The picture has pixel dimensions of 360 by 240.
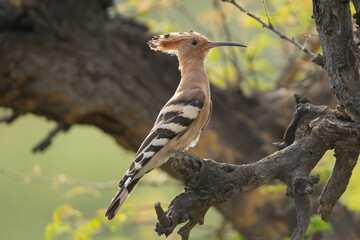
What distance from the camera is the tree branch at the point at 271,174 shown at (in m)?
1.22

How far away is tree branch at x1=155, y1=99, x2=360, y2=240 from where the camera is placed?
4.00 feet

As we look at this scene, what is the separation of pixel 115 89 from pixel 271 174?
1545mm

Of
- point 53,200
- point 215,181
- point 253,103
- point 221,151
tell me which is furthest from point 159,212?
point 53,200

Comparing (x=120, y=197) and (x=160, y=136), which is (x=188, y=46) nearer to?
(x=160, y=136)

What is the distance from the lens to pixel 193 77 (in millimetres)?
1999

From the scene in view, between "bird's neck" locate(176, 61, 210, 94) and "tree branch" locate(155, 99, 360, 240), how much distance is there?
0.60 meters

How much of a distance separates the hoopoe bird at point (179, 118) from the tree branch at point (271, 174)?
0.37 meters

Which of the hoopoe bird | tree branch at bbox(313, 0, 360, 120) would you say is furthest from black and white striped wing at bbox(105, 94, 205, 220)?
tree branch at bbox(313, 0, 360, 120)

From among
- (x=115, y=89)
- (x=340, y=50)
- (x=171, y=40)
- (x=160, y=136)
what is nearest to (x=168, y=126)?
(x=160, y=136)

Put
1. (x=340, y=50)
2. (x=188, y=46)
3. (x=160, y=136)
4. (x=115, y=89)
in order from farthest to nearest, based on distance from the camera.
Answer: (x=115, y=89) < (x=188, y=46) < (x=160, y=136) < (x=340, y=50)

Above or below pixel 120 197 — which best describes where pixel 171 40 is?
above

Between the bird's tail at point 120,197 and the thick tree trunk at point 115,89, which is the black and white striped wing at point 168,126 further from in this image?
the thick tree trunk at point 115,89

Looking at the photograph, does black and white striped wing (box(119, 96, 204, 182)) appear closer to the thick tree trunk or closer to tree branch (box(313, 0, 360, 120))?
tree branch (box(313, 0, 360, 120))

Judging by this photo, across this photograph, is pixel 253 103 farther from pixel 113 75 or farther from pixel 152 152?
pixel 152 152
